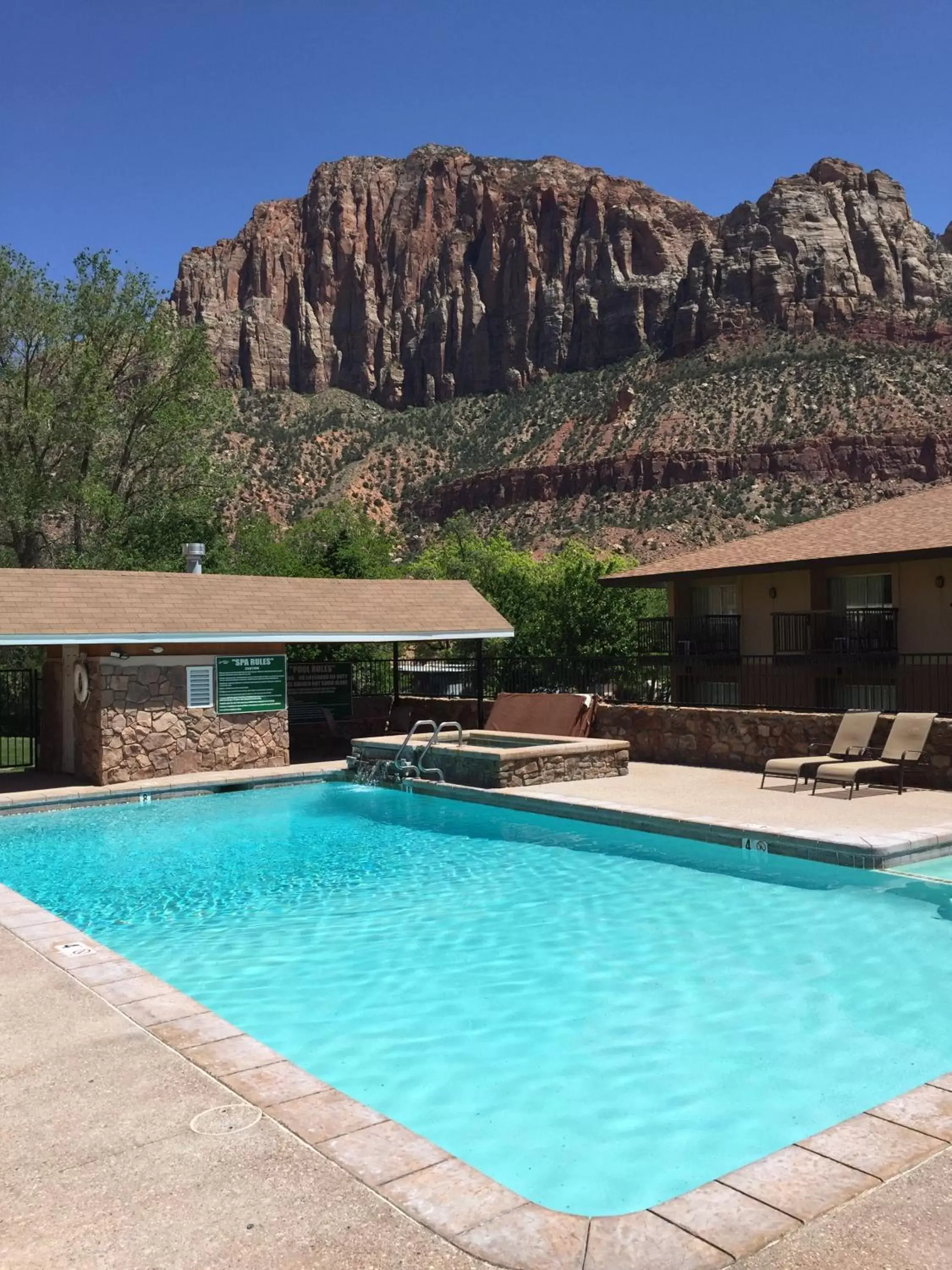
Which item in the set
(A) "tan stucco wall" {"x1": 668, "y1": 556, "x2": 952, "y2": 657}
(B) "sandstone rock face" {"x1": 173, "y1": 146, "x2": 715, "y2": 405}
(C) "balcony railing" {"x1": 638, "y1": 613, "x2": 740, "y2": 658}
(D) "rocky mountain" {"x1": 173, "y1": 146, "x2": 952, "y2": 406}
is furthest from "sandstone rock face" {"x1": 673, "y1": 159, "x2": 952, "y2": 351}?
(A) "tan stucco wall" {"x1": 668, "y1": 556, "x2": 952, "y2": 657}

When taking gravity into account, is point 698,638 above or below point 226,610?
below

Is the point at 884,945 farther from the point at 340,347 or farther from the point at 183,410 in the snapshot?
the point at 340,347

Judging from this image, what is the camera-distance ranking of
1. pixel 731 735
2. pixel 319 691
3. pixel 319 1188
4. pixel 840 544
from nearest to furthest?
pixel 319 1188, pixel 731 735, pixel 840 544, pixel 319 691

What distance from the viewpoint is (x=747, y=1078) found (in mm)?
5352

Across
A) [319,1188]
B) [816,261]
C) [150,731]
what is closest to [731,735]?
[150,731]

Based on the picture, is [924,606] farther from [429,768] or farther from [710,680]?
[429,768]

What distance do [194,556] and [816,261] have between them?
8806cm

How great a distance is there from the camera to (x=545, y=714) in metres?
19.0

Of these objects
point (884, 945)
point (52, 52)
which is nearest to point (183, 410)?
point (52, 52)

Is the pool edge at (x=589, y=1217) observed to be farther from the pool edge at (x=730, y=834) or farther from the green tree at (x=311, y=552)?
the green tree at (x=311, y=552)

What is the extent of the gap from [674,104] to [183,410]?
99.6 feet

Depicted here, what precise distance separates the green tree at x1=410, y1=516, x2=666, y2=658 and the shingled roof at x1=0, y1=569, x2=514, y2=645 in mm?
3776

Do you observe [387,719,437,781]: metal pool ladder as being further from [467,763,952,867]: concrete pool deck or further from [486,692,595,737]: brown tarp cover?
[486,692,595,737]: brown tarp cover

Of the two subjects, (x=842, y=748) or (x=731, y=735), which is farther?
(x=731, y=735)
